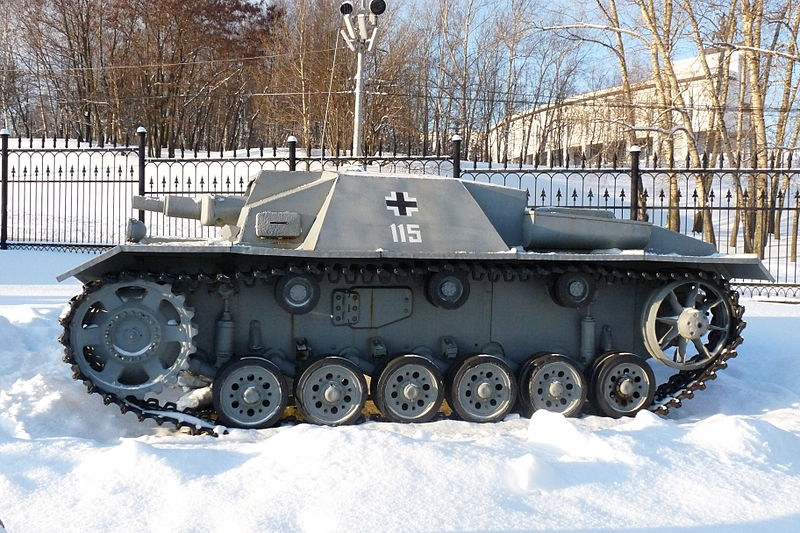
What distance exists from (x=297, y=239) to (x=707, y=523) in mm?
3828

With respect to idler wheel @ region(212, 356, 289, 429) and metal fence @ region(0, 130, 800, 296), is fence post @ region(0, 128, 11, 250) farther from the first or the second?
idler wheel @ region(212, 356, 289, 429)

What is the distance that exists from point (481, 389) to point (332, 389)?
50.6 inches

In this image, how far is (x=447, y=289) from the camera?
6844 mm

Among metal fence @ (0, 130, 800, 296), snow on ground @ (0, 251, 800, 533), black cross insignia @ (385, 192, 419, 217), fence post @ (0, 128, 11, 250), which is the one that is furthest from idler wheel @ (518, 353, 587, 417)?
fence post @ (0, 128, 11, 250)

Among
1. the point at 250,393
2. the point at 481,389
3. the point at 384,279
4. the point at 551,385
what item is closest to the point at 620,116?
the point at 551,385

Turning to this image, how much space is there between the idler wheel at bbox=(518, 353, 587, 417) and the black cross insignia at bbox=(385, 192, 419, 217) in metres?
1.73

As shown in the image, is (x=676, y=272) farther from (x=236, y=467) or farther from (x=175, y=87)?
(x=175, y=87)

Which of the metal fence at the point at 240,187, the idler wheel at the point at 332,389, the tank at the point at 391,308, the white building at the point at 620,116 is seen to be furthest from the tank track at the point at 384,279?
the white building at the point at 620,116

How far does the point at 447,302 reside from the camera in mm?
6844

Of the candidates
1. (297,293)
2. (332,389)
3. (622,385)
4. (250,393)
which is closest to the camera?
(250,393)

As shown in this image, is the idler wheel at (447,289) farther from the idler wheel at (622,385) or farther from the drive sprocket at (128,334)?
the drive sprocket at (128,334)

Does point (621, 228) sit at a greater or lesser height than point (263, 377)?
greater

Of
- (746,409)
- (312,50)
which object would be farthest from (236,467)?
(312,50)

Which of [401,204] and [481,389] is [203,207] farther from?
[481,389]
